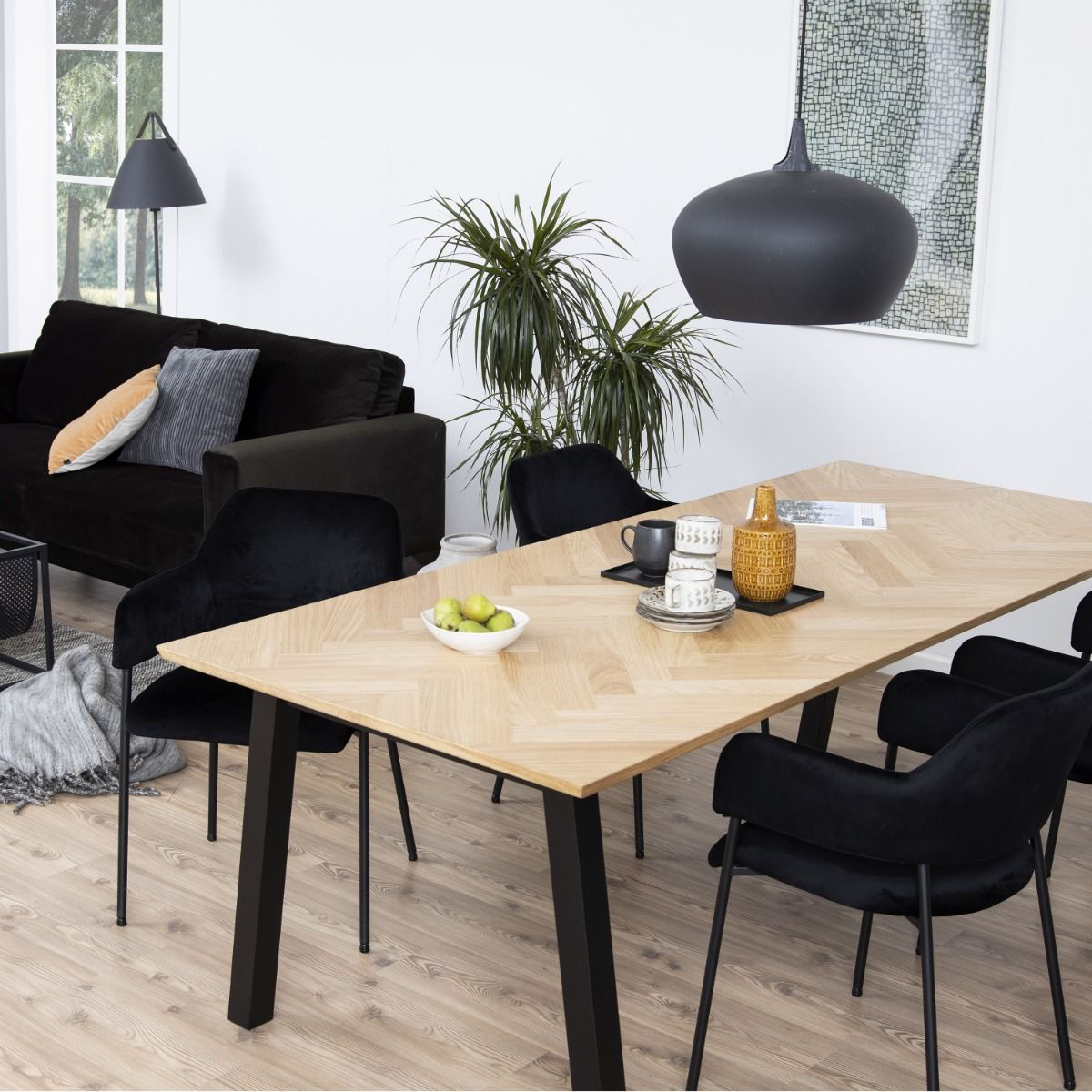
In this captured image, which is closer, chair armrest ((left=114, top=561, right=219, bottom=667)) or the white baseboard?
chair armrest ((left=114, top=561, right=219, bottom=667))

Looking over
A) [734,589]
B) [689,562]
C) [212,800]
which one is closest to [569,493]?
[734,589]

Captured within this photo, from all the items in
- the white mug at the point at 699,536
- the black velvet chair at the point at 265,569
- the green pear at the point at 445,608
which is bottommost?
the black velvet chair at the point at 265,569

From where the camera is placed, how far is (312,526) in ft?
11.2

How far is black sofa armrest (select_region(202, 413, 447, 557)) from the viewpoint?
4.61 metres

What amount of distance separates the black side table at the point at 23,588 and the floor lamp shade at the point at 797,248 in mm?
2652

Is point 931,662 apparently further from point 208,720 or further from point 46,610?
point 46,610

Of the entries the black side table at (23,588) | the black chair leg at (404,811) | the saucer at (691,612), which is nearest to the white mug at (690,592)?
the saucer at (691,612)

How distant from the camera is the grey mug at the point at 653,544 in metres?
3.07

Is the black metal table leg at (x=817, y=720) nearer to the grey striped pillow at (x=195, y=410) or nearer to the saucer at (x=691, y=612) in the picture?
the saucer at (x=691, y=612)

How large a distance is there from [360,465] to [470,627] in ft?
7.95

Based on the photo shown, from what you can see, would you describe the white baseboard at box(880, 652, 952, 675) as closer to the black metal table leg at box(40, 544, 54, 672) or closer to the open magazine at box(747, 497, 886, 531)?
the open magazine at box(747, 497, 886, 531)

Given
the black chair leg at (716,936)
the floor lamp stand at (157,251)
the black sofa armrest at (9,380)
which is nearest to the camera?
the black chair leg at (716,936)

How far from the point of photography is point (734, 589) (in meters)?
3.06

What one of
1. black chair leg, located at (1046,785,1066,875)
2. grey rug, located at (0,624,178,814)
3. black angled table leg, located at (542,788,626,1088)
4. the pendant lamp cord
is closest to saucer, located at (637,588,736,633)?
black angled table leg, located at (542,788,626,1088)
